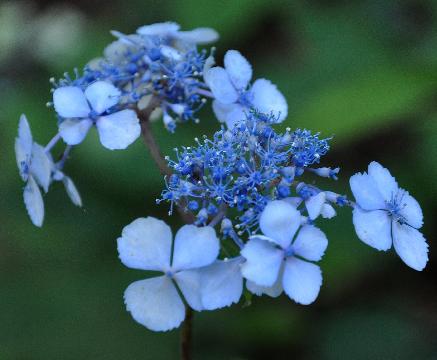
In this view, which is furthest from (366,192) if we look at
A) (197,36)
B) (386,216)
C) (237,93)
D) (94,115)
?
(197,36)

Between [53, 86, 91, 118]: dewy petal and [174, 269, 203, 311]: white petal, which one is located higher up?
[53, 86, 91, 118]: dewy petal

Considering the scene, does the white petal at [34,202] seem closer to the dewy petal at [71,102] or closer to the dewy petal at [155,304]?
the dewy petal at [71,102]

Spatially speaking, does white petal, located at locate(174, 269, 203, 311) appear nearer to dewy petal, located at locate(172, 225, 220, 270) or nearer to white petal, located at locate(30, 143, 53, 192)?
dewy petal, located at locate(172, 225, 220, 270)

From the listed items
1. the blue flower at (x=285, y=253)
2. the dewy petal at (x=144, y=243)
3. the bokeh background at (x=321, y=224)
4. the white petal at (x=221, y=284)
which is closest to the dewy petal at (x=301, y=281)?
the blue flower at (x=285, y=253)

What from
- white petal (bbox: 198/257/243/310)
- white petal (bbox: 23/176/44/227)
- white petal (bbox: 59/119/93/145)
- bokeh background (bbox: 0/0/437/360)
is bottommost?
bokeh background (bbox: 0/0/437/360)

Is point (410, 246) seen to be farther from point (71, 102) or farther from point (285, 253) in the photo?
point (71, 102)

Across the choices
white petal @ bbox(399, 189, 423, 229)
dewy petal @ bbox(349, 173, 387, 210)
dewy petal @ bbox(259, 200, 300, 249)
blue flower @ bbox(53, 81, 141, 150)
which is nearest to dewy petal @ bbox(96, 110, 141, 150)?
blue flower @ bbox(53, 81, 141, 150)
